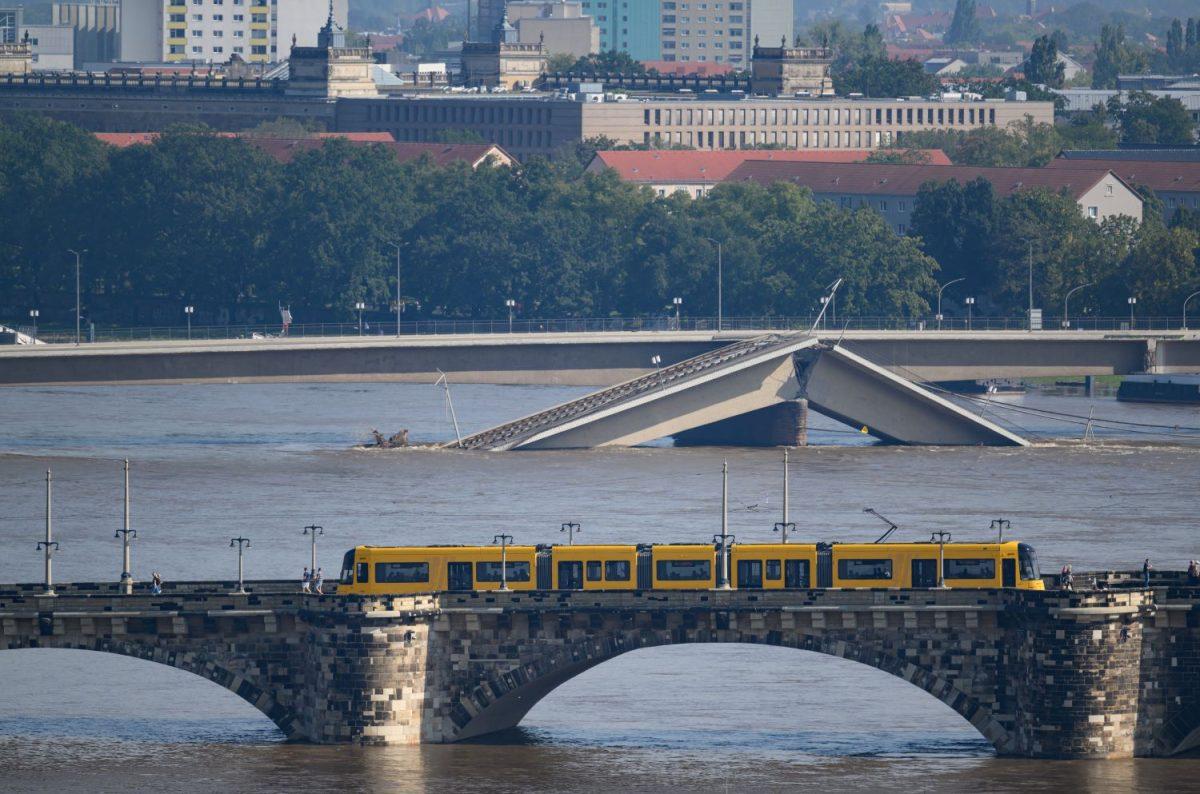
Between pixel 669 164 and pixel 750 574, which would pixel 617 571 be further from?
pixel 669 164

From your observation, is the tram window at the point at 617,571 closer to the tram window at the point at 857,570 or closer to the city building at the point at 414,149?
the tram window at the point at 857,570

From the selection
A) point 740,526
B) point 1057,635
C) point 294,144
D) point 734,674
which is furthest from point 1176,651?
point 294,144

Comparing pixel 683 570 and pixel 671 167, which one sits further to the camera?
pixel 671 167

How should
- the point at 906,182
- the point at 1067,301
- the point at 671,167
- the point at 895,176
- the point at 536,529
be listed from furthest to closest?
the point at 671,167
the point at 895,176
the point at 906,182
the point at 1067,301
the point at 536,529

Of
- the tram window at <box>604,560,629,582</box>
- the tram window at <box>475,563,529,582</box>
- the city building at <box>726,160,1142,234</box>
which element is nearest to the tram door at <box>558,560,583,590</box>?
the tram window at <box>604,560,629,582</box>

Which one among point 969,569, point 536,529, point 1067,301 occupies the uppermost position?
point 1067,301

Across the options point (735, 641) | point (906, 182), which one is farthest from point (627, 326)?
point (735, 641)

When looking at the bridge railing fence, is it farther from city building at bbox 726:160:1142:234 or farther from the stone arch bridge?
the stone arch bridge
